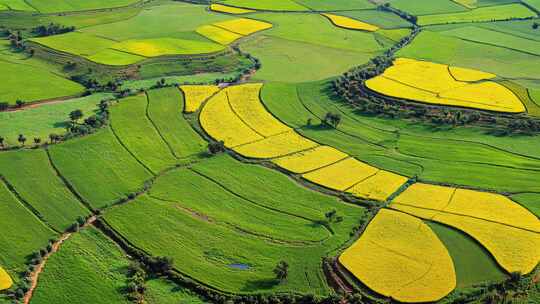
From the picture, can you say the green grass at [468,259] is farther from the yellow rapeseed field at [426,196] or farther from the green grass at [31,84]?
the green grass at [31,84]

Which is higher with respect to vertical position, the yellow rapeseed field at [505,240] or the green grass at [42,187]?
the yellow rapeseed field at [505,240]

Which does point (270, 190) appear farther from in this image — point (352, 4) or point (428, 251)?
point (352, 4)

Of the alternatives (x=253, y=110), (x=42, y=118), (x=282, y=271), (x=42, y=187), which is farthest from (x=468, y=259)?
(x=42, y=118)

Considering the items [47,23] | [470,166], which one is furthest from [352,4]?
[470,166]

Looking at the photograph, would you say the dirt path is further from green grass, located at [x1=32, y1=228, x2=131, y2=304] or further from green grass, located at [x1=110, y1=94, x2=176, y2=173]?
green grass, located at [x1=110, y1=94, x2=176, y2=173]

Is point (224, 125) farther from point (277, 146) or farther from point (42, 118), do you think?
point (42, 118)

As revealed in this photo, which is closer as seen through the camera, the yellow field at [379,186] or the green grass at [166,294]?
the green grass at [166,294]

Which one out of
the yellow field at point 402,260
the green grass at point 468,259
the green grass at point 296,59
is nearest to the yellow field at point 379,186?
the yellow field at point 402,260
